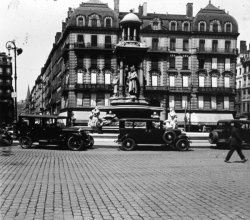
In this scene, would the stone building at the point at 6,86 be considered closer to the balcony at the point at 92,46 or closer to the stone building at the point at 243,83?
the balcony at the point at 92,46

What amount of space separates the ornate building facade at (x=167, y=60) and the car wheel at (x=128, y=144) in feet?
149

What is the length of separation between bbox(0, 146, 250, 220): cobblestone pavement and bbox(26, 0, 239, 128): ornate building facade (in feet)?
182

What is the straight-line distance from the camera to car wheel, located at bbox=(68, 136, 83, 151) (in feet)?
81.9

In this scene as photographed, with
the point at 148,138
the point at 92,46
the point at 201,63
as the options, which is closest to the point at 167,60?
the point at 201,63

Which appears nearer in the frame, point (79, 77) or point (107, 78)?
point (79, 77)

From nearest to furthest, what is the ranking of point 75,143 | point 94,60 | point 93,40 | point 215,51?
point 75,143 → point 93,40 → point 94,60 → point 215,51

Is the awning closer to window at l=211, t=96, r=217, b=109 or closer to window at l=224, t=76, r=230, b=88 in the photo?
window at l=211, t=96, r=217, b=109

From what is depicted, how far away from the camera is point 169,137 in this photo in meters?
25.9

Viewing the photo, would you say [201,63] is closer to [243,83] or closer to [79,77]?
[79,77]

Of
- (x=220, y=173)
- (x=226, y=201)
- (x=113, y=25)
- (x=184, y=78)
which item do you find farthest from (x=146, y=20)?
(x=226, y=201)

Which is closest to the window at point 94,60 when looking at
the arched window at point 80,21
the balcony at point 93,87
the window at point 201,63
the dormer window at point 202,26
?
the balcony at point 93,87

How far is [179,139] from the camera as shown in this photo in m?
26.0

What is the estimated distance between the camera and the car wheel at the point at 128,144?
2547cm

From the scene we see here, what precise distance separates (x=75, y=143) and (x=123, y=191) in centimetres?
1469
